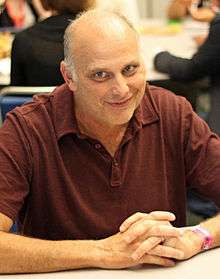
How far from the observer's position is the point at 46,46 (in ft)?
7.28

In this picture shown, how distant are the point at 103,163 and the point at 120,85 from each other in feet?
0.76

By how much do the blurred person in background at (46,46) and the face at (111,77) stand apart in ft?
2.91

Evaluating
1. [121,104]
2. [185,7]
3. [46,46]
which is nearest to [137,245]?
[121,104]

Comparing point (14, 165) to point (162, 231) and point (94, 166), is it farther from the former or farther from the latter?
point (162, 231)

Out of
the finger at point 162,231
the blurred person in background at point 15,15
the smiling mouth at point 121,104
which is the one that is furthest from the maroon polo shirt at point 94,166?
the blurred person in background at point 15,15

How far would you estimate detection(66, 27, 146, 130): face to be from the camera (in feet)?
4.20

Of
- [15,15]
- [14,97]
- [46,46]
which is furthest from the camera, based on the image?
[15,15]

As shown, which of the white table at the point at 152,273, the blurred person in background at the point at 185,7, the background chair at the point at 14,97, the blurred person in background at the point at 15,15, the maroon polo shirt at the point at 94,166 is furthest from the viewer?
the blurred person in background at the point at 15,15

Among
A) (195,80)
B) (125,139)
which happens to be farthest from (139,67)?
(195,80)

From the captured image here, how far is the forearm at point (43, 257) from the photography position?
1.16 metres

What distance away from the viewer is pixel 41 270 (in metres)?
1.16

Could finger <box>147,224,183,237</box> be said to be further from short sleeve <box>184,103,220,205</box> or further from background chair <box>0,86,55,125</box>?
background chair <box>0,86,55,125</box>

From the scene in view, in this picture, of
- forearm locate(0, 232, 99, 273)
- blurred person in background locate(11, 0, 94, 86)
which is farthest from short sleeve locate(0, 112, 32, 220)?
blurred person in background locate(11, 0, 94, 86)

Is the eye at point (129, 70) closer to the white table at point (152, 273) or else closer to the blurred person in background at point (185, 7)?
the white table at point (152, 273)
